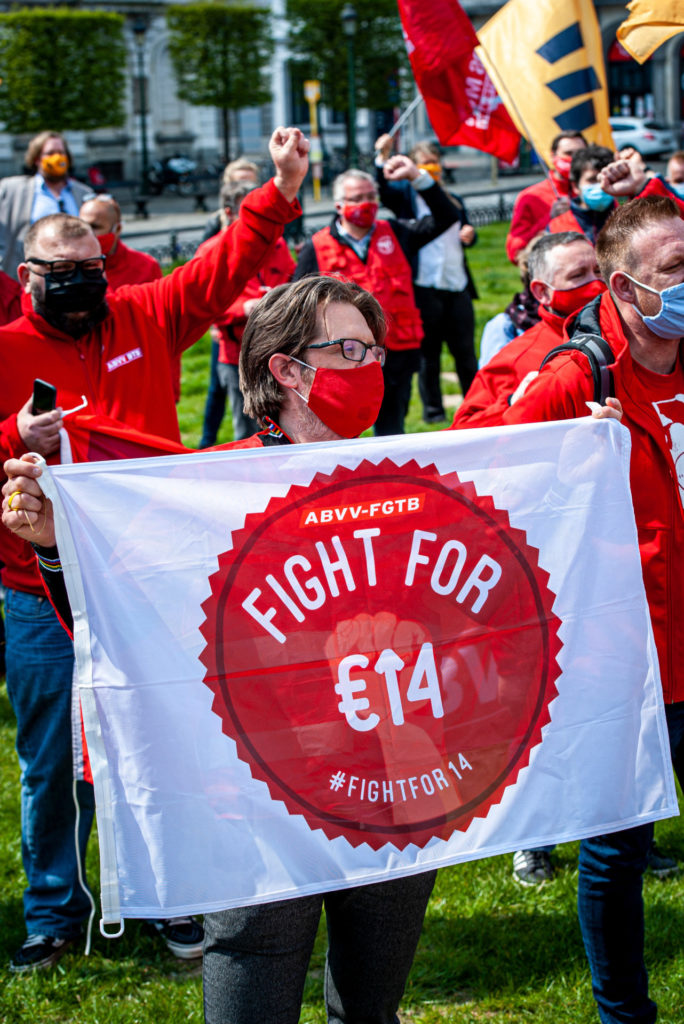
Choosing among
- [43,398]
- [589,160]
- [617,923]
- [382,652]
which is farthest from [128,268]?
[617,923]

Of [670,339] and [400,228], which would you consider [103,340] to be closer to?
[670,339]

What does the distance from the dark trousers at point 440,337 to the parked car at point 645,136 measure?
27.6 m

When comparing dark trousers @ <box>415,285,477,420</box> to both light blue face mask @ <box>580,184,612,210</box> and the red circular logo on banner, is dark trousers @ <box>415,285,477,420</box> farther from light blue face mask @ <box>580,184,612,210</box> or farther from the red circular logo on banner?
the red circular logo on banner

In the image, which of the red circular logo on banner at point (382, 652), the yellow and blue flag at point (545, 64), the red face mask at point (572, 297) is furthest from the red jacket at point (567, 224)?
the red circular logo on banner at point (382, 652)

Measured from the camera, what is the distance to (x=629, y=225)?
2941 mm

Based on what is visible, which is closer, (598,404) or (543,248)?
(598,404)

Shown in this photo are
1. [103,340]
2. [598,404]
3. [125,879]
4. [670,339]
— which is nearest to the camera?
[125,879]

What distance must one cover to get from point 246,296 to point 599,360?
4499 mm

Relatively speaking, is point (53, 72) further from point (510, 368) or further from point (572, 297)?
point (510, 368)

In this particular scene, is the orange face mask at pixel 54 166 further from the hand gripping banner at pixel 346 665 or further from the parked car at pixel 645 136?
the parked car at pixel 645 136

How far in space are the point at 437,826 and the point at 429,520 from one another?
2.09 ft

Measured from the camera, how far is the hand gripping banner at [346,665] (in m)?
2.28

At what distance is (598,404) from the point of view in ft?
8.86

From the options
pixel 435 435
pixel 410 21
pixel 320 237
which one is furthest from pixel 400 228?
pixel 435 435
